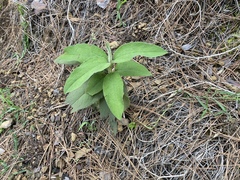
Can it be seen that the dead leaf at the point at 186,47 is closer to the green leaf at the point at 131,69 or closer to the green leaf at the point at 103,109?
the green leaf at the point at 131,69

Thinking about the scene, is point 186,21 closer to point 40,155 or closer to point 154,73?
point 154,73

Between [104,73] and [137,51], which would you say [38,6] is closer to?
[104,73]

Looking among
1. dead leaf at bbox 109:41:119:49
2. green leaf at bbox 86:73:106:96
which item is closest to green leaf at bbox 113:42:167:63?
green leaf at bbox 86:73:106:96

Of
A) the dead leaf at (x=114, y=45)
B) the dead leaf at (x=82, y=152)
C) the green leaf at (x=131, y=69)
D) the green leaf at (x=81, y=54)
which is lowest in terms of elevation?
the dead leaf at (x=82, y=152)

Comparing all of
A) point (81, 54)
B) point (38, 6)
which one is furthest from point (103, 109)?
point (38, 6)

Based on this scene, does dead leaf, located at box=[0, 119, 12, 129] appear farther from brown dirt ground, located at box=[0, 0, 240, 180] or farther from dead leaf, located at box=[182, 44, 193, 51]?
dead leaf, located at box=[182, 44, 193, 51]

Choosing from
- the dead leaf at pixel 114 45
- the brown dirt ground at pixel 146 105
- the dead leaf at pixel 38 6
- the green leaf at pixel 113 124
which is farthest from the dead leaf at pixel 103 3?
A: the green leaf at pixel 113 124
